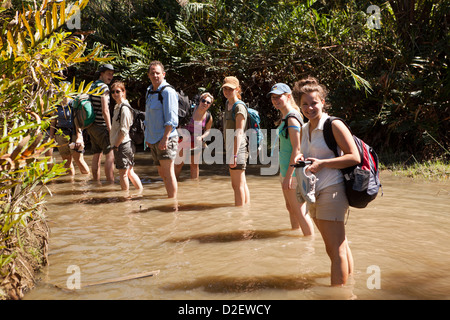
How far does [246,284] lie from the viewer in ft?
14.6

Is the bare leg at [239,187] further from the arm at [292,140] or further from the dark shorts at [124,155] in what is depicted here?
the dark shorts at [124,155]

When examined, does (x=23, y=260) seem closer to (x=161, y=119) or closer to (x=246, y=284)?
(x=246, y=284)

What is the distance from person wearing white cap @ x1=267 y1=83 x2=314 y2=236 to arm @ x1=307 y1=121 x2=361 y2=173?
1.46 m

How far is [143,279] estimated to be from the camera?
4.58 metres

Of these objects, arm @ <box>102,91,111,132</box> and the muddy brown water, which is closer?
the muddy brown water

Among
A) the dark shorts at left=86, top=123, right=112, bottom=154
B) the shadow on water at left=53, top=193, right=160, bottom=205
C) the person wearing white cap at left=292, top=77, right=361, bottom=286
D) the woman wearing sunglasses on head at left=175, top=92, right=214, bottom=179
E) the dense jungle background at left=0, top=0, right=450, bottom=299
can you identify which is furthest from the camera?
the dense jungle background at left=0, top=0, right=450, bottom=299

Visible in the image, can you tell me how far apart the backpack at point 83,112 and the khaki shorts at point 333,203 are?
6.16m

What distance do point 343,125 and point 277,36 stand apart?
825 cm

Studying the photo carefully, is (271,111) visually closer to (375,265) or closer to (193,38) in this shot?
(193,38)

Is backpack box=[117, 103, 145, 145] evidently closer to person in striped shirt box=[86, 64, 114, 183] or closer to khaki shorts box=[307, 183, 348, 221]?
person in striped shirt box=[86, 64, 114, 183]

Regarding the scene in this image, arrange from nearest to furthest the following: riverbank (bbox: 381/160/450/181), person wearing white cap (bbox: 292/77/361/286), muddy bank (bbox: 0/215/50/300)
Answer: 1. muddy bank (bbox: 0/215/50/300)
2. person wearing white cap (bbox: 292/77/361/286)
3. riverbank (bbox: 381/160/450/181)

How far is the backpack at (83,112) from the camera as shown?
9.09 m

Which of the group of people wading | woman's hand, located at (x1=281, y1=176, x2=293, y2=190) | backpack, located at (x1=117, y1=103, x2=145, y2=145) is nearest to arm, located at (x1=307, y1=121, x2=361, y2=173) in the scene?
the group of people wading

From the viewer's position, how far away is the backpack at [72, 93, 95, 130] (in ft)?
29.8
